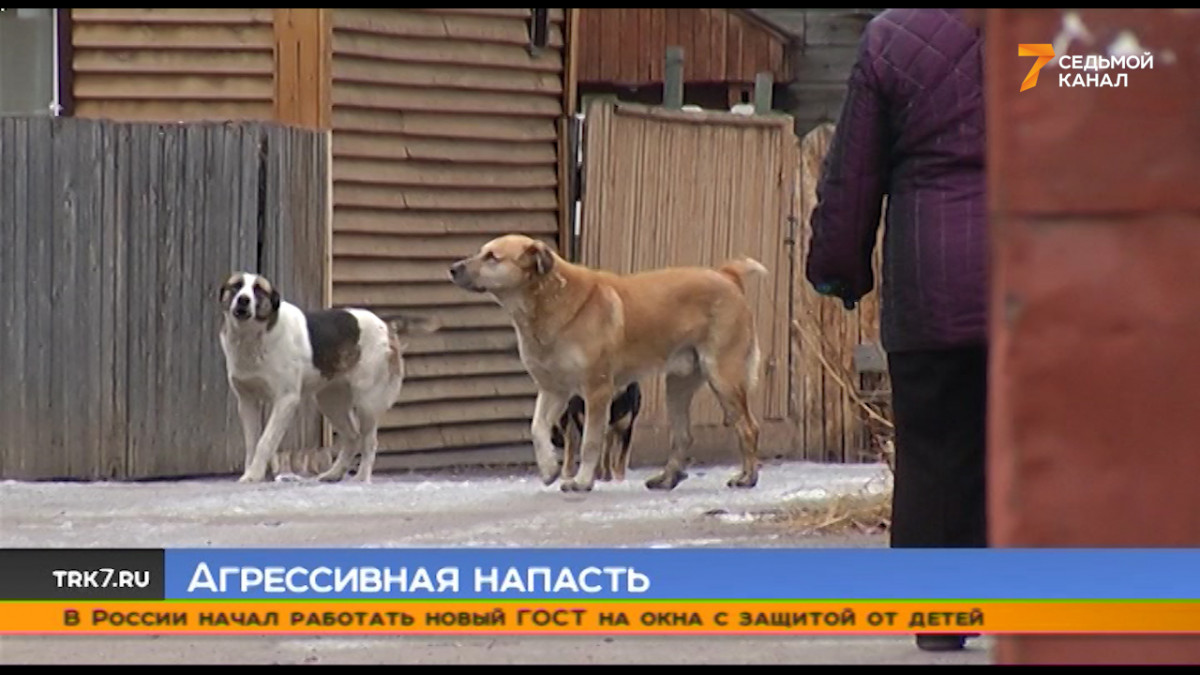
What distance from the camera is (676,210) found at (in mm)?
13258

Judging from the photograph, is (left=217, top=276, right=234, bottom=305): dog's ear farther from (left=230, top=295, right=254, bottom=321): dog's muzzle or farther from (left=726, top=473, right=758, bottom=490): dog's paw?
(left=726, top=473, right=758, bottom=490): dog's paw

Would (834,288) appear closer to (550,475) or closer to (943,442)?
(943,442)

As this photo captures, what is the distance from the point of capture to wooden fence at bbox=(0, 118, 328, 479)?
10.9 meters

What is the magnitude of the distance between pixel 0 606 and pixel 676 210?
32.2 feet

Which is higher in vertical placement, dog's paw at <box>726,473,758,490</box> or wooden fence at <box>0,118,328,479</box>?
wooden fence at <box>0,118,328,479</box>

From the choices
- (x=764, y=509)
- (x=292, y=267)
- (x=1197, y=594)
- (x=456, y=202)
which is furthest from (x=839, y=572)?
(x=456, y=202)

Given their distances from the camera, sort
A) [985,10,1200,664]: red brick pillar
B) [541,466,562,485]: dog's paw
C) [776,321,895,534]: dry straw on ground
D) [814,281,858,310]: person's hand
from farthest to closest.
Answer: [541,466,562,485]: dog's paw < [776,321,895,534]: dry straw on ground < [814,281,858,310]: person's hand < [985,10,1200,664]: red brick pillar

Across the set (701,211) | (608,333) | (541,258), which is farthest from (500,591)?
(701,211)

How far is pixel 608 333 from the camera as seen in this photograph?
→ 35.1 feet

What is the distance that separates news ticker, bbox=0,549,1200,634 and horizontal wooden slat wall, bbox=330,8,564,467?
8621 mm

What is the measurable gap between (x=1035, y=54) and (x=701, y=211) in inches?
460

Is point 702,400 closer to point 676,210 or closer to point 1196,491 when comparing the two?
point 676,210

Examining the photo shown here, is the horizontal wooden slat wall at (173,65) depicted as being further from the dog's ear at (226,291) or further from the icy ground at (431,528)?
the icy ground at (431,528)

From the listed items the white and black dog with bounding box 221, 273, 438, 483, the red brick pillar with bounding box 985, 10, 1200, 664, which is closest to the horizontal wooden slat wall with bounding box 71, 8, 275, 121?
the white and black dog with bounding box 221, 273, 438, 483
